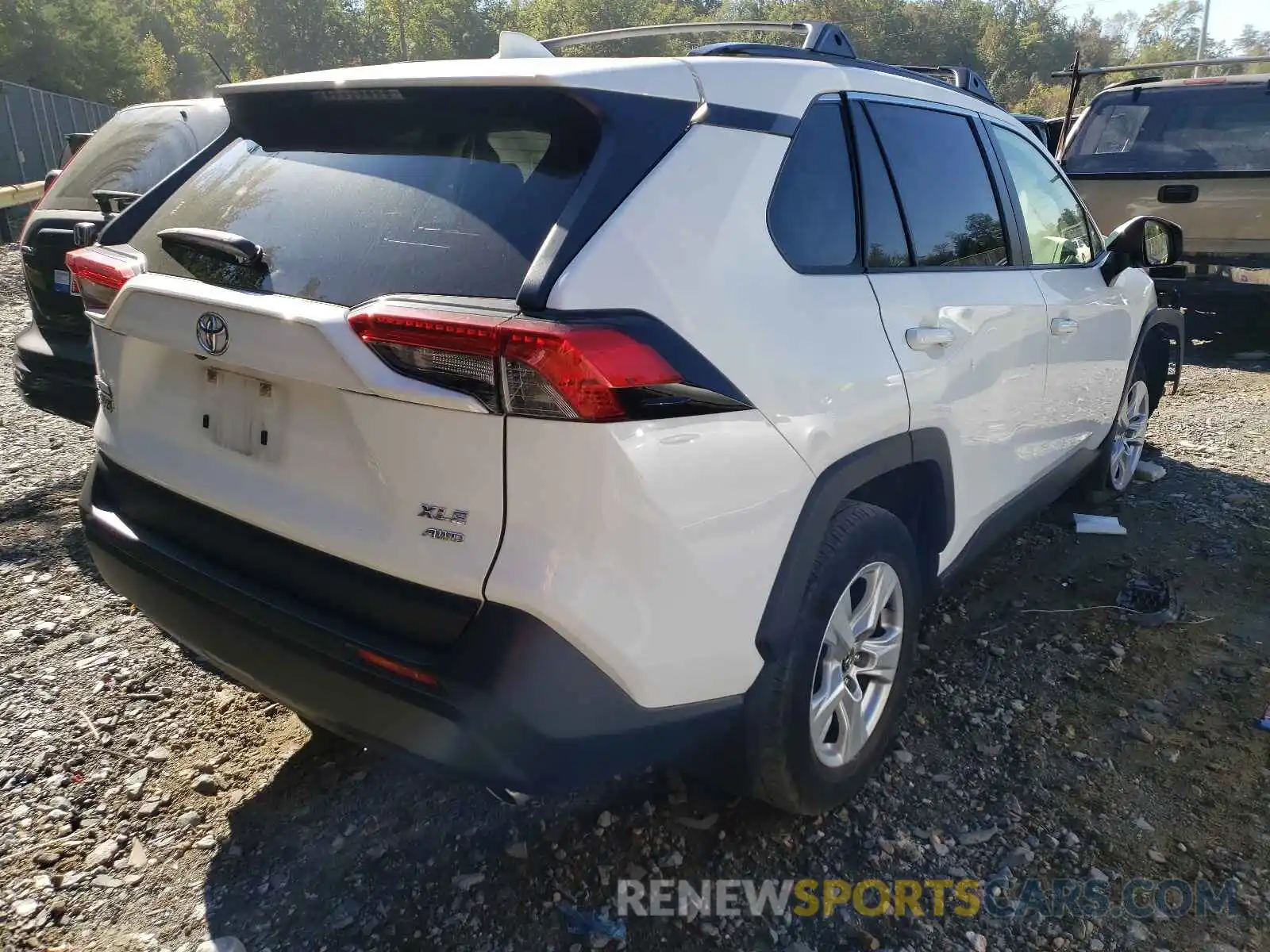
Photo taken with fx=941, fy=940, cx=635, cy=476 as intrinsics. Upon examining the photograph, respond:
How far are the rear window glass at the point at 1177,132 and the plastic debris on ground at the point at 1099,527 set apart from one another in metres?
4.44

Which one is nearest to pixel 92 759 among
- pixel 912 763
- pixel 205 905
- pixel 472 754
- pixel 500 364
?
pixel 205 905

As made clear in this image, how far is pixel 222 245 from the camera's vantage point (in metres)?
2.06

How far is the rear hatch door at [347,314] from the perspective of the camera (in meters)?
1.72

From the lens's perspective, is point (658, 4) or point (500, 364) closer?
point (500, 364)

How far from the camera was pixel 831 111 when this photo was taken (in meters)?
2.41

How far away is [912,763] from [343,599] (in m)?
1.78

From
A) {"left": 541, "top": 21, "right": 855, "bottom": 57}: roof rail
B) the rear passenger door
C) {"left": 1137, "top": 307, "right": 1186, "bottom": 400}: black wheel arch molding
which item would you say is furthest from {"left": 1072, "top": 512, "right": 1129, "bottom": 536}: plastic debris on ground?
{"left": 541, "top": 21, "right": 855, "bottom": 57}: roof rail

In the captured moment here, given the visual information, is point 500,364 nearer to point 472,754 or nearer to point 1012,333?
point 472,754

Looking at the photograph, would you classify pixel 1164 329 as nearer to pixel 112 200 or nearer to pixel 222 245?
pixel 222 245

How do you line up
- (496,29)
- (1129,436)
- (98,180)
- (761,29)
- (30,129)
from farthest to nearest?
(496,29), (30,129), (1129,436), (98,180), (761,29)

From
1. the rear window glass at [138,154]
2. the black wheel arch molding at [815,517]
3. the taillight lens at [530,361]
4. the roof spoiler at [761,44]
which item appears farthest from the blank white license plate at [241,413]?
the rear window glass at [138,154]

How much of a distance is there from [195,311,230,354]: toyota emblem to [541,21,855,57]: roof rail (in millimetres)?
1451

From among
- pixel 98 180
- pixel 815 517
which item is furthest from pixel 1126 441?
pixel 98 180

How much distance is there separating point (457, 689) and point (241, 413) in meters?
0.82
